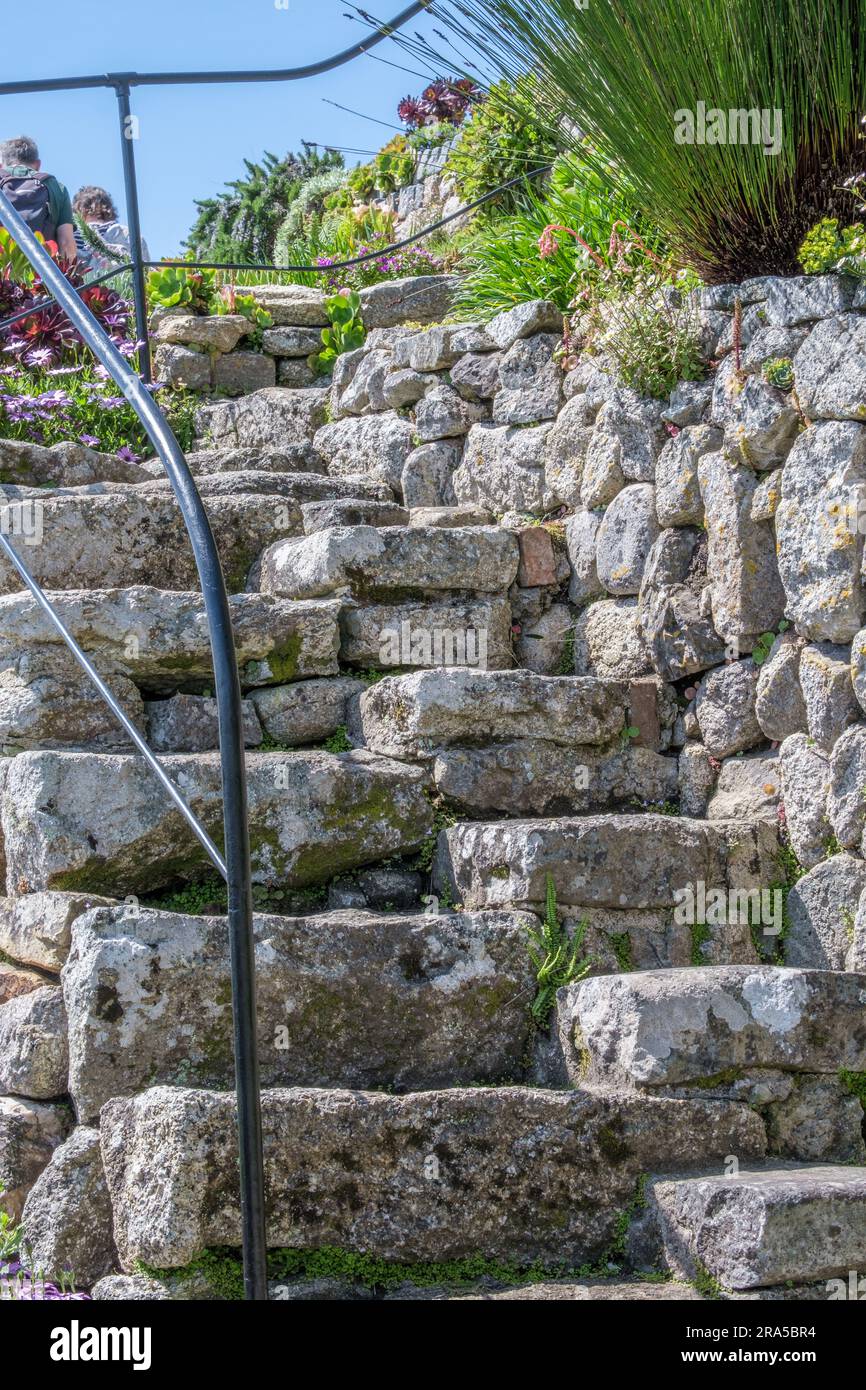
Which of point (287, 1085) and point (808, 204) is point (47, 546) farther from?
point (808, 204)

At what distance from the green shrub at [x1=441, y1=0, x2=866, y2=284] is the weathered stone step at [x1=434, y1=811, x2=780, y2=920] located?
1441mm

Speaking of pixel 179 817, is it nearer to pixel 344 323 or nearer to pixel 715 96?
pixel 715 96

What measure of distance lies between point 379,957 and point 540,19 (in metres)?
2.36

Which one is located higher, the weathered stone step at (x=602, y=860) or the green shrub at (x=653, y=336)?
the green shrub at (x=653, y=336)

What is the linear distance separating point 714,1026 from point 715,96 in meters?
2.16

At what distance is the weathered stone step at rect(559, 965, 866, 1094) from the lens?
9.30 ft

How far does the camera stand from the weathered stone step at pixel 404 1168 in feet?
8.52

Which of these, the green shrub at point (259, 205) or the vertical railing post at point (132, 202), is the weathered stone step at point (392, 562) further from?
the green shrub at point (259, 205)

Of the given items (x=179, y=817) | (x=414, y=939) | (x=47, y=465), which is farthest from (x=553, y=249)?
(x=414, y=939)

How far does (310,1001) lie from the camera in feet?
9.71

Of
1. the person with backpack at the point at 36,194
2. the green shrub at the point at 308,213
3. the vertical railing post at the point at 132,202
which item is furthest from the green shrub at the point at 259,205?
the vertical railing post at the point at 132,202

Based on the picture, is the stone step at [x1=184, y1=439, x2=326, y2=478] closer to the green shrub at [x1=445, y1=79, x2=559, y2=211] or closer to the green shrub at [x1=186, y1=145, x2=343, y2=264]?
the green shrub at [x1=445, y1=79, x2=559, y2=211]

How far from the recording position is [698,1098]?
286 cm
